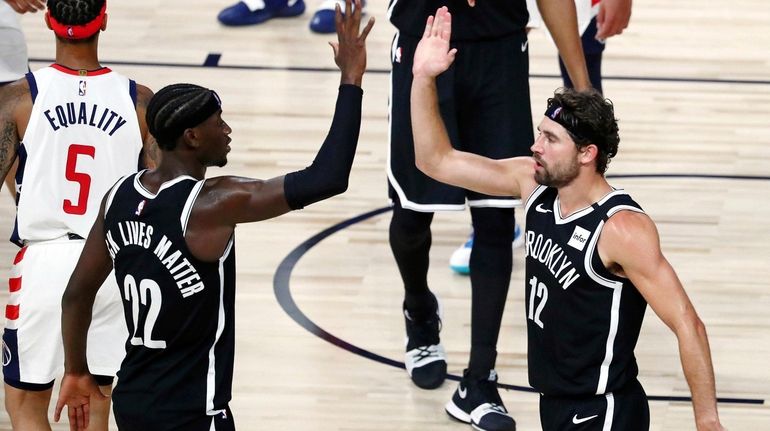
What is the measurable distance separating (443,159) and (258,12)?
5.92 meters

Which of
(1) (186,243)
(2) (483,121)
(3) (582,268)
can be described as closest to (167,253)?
(1) (186,243)

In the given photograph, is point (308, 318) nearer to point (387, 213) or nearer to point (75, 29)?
point (387, 213)

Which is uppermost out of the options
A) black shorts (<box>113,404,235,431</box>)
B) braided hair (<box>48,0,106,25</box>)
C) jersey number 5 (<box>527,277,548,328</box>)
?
braided hair (<box>48,0,106,25</box>)

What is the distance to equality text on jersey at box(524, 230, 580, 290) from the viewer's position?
3973 mm

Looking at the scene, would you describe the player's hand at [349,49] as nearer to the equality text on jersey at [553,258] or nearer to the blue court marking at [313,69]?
the equality text on jersey at [553,258]

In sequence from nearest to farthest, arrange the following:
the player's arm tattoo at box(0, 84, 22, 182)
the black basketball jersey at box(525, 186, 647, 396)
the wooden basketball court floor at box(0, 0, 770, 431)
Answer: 1. the black basketball jersey at box(525, 186, 647, 396)
2. the player's arm tattoo at box(0, 84, 22, 182)
3. the wooden basketball court floor at box(0, 0, 770, 431)

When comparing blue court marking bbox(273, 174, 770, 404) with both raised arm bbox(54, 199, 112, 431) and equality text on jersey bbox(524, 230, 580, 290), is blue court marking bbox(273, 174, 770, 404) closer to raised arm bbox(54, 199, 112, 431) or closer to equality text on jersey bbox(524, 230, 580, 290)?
equality text on jersey bbox(524, 230, 580, 290)

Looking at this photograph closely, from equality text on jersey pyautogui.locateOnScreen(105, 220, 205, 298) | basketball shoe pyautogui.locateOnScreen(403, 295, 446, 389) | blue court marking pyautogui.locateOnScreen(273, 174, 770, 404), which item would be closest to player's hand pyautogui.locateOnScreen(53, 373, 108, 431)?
equality text on jersey pyautogui.locateOnScreen(105, 220, 205, 298)

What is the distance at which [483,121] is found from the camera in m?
5.15

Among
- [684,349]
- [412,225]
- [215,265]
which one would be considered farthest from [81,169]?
[684,349]

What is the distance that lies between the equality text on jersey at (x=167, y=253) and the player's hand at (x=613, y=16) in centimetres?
287

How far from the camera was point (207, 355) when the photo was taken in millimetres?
3816

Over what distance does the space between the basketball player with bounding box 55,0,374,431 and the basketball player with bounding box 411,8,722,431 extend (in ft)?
2.24

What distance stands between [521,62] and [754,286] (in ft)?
6.22
